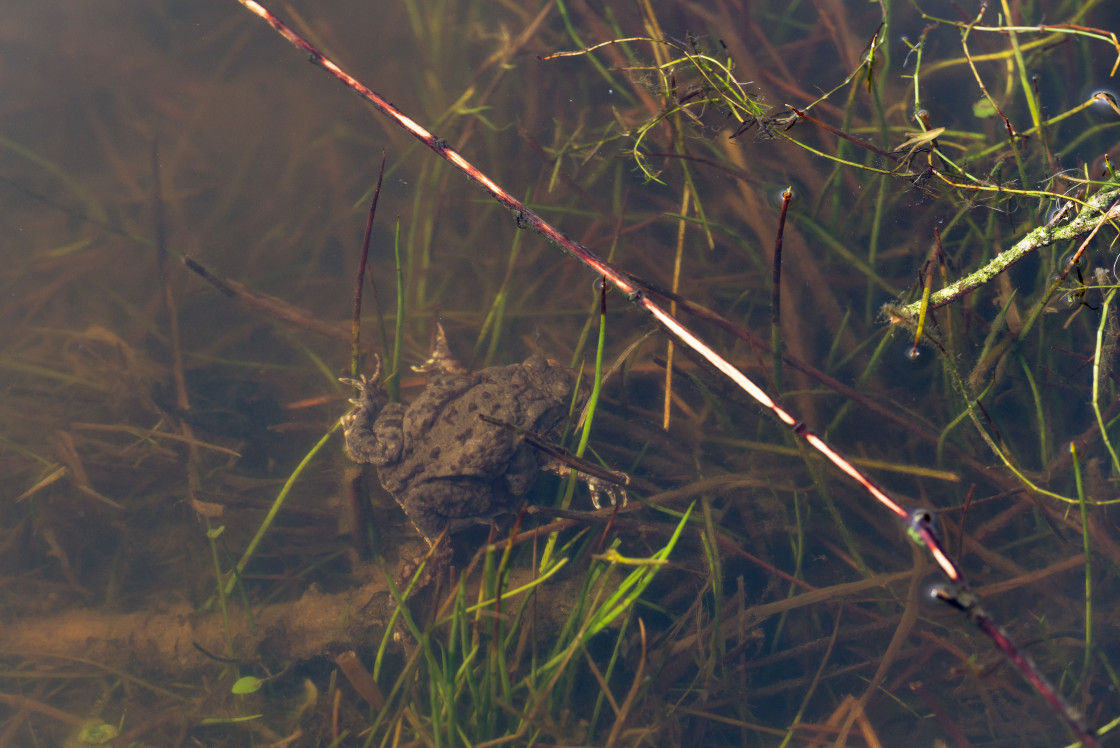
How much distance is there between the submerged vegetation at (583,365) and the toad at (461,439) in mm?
289

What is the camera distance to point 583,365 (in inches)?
165

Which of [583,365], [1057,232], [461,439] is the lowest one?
[461,439]

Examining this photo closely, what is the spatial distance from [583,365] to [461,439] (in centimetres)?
102

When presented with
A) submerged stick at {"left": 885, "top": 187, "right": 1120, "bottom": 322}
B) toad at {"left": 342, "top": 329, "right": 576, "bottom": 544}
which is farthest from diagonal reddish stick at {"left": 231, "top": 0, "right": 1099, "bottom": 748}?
toad at {"left": 342, "top": 329, "right": 576, "bottom": 544}

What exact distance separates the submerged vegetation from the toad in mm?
289

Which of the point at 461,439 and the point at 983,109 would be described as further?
the point at 461,439

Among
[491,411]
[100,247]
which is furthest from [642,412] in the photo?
[100,247]

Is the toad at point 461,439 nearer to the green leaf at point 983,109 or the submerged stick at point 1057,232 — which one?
Result: the submerged stick at point 1057,232

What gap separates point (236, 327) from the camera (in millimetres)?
5469

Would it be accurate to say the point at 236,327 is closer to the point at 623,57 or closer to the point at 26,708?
the point at 26,708

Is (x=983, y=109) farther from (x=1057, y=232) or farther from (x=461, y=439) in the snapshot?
(x=461, y=439)

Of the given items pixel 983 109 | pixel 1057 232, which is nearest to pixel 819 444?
pixel 1057 232

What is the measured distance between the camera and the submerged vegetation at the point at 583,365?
13.1ft

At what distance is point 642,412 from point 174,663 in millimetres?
4054
